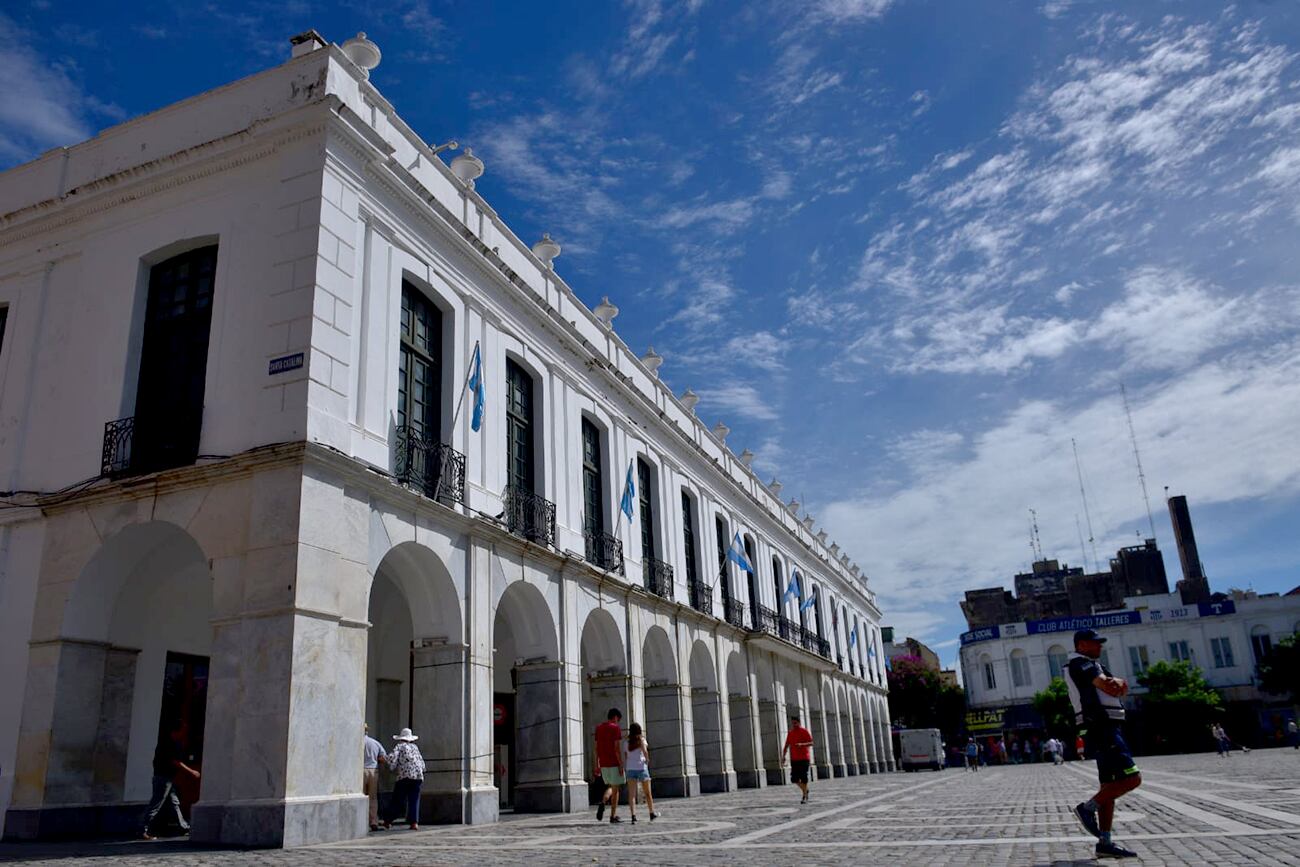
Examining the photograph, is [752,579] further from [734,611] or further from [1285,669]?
[1285,669]

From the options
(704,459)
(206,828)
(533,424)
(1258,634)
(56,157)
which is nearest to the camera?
(206,828)

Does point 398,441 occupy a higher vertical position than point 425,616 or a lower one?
higher

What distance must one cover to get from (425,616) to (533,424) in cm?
516

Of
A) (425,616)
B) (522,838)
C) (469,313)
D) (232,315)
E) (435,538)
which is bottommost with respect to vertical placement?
(522,838)

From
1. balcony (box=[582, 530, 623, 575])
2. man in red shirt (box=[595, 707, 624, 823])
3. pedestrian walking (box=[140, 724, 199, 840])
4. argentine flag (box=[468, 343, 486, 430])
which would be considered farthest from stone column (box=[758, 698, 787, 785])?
pedestrian walking (box=[140, 724, 199, 840])

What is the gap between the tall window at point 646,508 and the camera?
23523mm

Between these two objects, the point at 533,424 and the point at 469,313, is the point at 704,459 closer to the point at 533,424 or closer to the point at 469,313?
the point at 533,424

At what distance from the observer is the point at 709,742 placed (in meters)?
24.4

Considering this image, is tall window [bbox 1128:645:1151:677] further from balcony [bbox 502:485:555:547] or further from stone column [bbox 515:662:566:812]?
balcony [bbox 502:485:555:547]

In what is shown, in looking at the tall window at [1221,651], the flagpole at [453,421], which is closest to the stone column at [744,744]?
the flagpole at [453,421]

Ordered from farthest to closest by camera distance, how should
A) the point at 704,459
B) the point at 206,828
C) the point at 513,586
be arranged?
the point at 704,459, the point at 513,586, the point at 206,828

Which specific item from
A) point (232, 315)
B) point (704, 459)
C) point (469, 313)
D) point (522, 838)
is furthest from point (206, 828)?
Result: point (704, 459)

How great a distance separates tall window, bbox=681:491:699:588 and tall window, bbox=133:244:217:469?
14483 millimetres

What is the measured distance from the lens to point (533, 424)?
1867 cm
